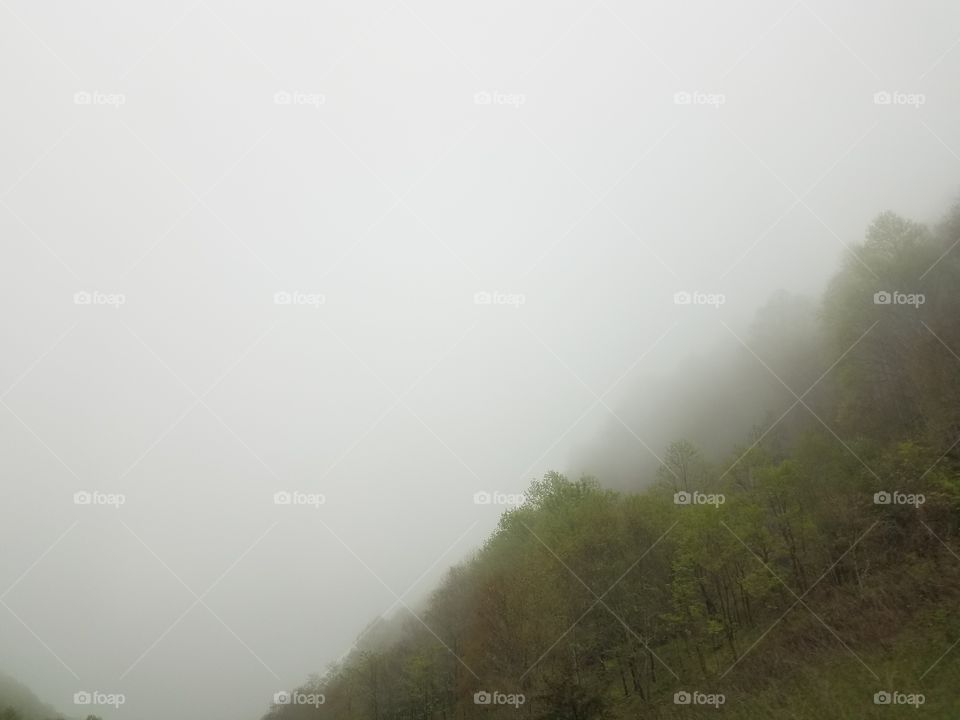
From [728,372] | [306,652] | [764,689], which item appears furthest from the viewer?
[306,652]

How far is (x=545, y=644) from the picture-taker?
84.8 feet

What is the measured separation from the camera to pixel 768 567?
28.0 m

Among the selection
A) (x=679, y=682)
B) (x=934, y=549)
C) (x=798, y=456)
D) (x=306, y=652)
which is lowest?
(x=306, y=652)

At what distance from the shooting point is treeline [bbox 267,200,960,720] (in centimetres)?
2258

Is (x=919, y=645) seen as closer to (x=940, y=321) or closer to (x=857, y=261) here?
(x=940, y=321)

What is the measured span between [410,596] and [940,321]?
125 m

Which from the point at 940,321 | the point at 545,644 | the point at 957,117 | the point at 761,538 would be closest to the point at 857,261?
the point at 940,321

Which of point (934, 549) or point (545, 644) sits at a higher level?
point (934, 549)

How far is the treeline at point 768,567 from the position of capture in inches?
889

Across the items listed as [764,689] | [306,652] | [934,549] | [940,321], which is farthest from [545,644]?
[306,652]

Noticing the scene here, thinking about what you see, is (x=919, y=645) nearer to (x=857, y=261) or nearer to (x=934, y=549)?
(x=934, y=549)

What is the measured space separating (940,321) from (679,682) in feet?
86.0

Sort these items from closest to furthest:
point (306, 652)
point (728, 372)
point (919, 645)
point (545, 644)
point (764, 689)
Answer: point (919, 645)
point (764, 689)
point (545, 644)
point (728, 372)
point (306, 652)

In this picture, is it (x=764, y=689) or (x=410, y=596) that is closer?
(x=764, y=689)
